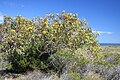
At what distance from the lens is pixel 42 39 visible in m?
12.7

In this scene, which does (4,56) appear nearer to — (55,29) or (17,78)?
(17,78)

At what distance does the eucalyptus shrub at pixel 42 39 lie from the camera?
12102 millimetres

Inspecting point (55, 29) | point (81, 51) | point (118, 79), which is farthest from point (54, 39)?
point (118, 79)

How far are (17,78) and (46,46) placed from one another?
222 centimetres

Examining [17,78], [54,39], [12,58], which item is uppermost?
[54,39]

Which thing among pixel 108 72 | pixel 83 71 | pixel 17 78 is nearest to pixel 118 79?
pixel 108 72

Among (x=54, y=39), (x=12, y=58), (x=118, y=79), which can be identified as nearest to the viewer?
(x=118, y=79)

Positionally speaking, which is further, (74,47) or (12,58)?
(12,58)

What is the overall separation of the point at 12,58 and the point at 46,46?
194 centimetres

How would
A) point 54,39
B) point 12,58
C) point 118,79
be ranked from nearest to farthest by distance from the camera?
point 118,79
point 54,39
point 12,58

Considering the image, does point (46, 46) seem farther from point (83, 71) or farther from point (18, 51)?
point (83, 71)

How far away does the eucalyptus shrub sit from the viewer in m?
12.1

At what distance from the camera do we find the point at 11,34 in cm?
1223

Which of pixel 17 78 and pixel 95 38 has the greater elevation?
pixel 95 38
